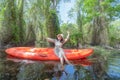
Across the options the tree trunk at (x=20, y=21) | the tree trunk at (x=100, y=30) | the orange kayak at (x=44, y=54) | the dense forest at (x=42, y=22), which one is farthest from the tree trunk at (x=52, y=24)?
the orange kayak at (x=44, y=54)

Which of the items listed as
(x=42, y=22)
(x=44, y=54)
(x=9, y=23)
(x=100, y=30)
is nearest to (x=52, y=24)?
(x=42, y=22)

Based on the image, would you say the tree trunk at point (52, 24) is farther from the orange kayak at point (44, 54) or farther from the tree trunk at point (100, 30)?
the orange kayak at point (44, 54)

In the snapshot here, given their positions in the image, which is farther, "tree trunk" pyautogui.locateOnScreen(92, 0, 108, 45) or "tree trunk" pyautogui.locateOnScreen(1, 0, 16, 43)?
"tree trunk" pyautogui.locateOnScreen(92, 0, 108, 45)

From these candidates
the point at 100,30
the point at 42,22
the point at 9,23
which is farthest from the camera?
the point at 100,30

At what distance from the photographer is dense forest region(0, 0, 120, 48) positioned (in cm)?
2366


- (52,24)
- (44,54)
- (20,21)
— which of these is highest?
(20,21)

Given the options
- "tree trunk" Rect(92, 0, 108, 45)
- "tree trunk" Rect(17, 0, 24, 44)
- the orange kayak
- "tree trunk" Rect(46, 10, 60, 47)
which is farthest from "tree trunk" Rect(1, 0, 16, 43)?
the orange kayak

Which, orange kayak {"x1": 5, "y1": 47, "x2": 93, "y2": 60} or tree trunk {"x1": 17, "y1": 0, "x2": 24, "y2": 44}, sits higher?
tree trunk {"x1": 17, "y1": 0, "x2": 24, "y2": 44}

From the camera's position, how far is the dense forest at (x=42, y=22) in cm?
2366

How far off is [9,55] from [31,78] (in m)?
7.06

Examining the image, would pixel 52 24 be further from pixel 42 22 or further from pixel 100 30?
pixel 100 30

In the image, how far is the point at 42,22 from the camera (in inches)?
959

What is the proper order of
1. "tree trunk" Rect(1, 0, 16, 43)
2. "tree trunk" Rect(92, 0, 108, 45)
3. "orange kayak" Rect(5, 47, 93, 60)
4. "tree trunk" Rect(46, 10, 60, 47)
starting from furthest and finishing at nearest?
"tree trunk" Rect(92, 0, 108, 45) → "tree trunk" Rect(46, 10, 60, 47) → "tree trunk" Rect(1, 0, 16, 43) → "orange kayak" Rect(5, 47, 93, 60)

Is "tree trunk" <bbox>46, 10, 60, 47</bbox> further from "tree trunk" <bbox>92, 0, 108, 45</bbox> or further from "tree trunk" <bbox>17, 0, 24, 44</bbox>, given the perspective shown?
"tree trunk" <bbox>92, 0, 108, 45</bbox>
